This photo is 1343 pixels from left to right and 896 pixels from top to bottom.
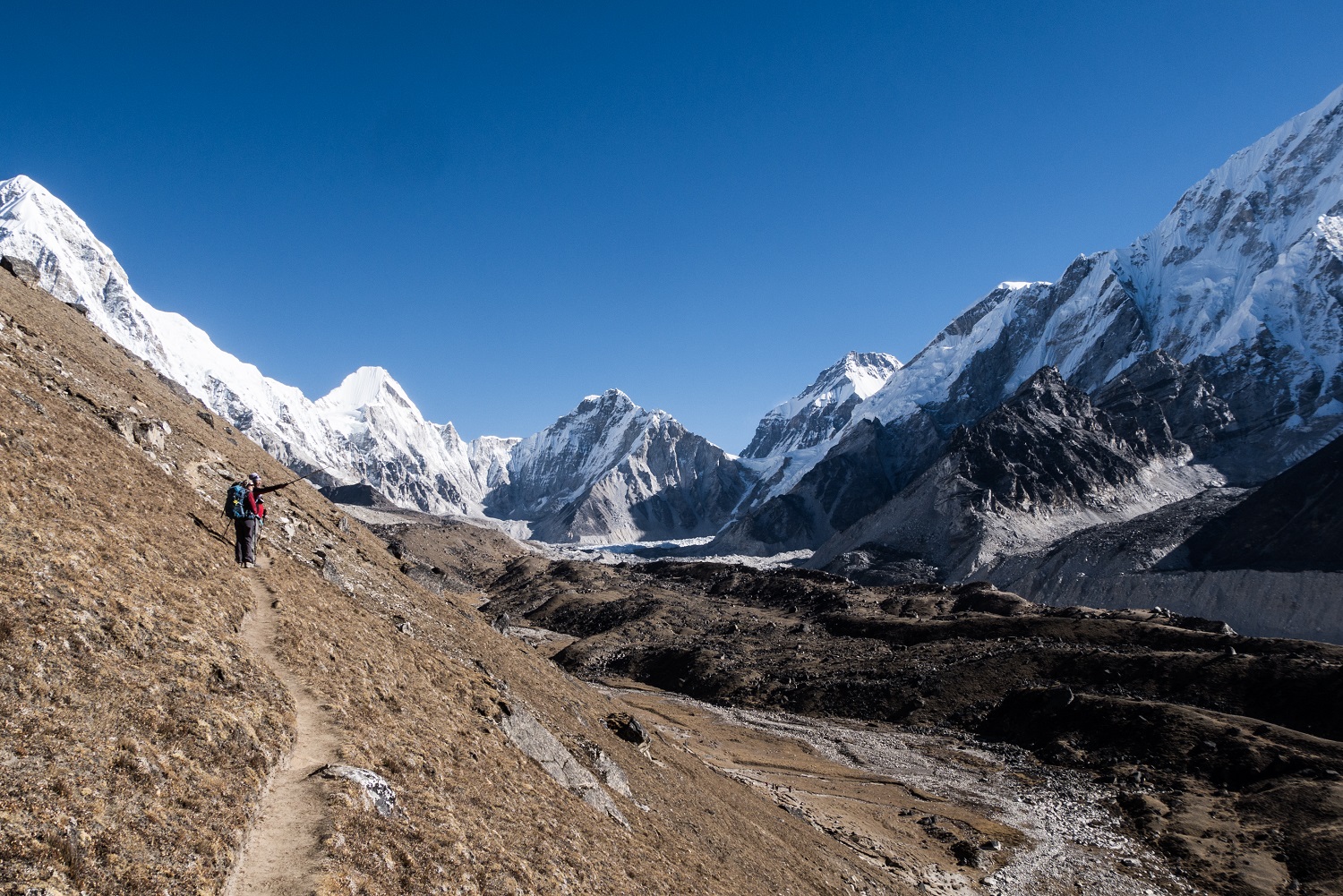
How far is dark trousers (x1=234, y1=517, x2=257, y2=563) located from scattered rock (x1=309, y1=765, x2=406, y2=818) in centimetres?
→ 1054

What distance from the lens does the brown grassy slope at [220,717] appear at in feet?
30.3

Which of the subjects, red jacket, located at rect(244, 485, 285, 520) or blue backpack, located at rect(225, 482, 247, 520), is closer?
blue backpack, located at rect(225, 482, 247, 520)

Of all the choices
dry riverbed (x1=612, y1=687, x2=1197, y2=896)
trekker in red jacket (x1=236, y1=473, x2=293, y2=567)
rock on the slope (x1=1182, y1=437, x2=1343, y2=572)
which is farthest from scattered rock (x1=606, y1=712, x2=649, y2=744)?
rock on the slope (x1=1182, y1=437, x2=1343, y2=572)

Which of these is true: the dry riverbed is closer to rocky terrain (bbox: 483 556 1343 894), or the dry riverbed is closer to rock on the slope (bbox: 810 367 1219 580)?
rocky terrain (bbox: 483 556 1343 894)

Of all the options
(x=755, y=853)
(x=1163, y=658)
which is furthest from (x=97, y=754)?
(x=1163, y=658)

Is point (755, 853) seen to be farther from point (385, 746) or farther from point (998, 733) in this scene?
point (998, 733)

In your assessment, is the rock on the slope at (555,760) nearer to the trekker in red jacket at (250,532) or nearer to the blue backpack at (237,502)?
the trekker in red jacket at (250,532)

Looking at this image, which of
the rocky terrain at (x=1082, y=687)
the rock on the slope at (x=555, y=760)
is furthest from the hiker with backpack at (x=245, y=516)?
the rocky terrain at (x=1082, y=687)

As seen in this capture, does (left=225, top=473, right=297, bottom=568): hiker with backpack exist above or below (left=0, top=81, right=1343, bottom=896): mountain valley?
above

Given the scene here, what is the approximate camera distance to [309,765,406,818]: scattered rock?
12.4m

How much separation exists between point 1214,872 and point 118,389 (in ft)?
187

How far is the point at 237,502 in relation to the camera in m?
20.5

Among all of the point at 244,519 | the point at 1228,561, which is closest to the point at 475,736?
the point at 244,519

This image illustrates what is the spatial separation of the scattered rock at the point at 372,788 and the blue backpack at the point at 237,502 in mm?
10476
